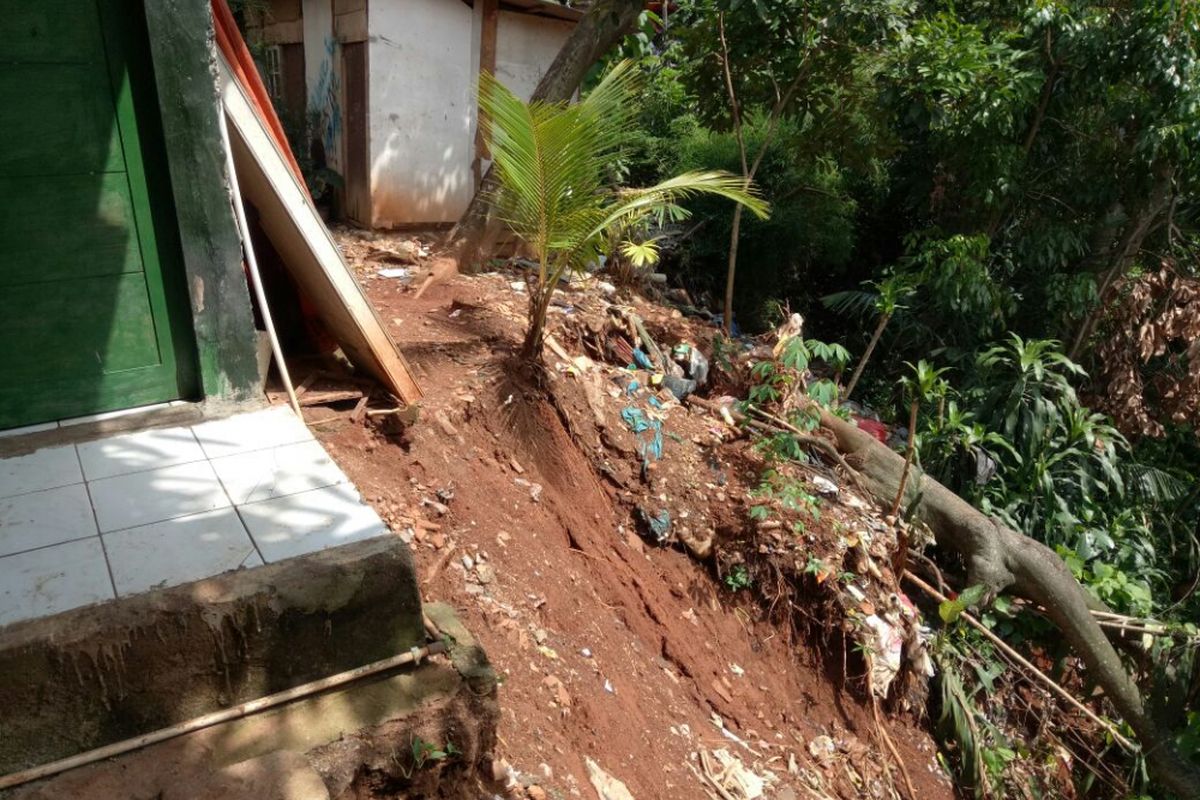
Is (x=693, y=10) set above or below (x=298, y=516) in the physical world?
above

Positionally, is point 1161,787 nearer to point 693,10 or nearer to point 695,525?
point 695,525

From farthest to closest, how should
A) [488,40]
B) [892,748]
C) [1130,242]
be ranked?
[488,40]
[1130,242]
[892,748]

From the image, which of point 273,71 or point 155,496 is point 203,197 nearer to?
point 155,496

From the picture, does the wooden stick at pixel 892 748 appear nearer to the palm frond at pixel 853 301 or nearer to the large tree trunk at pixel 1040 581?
the large tree trunk at pixel 1040 581

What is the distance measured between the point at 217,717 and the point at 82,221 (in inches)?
67.4

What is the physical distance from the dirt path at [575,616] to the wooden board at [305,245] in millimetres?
336

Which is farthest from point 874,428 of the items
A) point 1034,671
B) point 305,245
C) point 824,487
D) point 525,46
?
point 525,46

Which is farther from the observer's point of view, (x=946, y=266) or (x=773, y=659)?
(x=946, y=266)

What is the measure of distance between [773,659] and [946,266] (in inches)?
149

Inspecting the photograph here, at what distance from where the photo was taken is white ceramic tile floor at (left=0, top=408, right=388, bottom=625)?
6.76 feet

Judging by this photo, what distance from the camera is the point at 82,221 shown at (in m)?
2.68

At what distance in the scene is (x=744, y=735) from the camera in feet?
13.0

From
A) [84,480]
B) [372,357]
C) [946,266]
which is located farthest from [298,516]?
[946,266]

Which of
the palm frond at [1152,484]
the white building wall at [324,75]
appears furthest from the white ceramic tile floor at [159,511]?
the palm frond at [1152,484]
